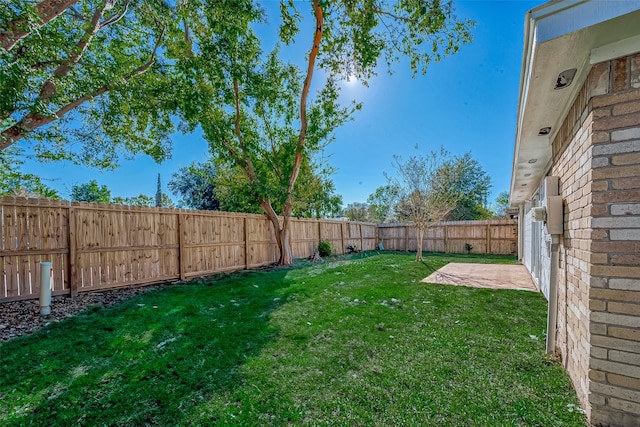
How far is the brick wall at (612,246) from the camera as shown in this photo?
1582mm

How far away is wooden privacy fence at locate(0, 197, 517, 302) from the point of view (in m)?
4.33

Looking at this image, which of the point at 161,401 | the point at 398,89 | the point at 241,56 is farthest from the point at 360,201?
the point at 161,401

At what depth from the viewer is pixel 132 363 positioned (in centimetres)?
262

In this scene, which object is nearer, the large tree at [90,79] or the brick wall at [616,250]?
the brick wall at [616,250]

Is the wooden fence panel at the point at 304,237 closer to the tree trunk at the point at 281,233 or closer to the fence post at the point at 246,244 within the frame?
the tree trunk at the point at 281,233

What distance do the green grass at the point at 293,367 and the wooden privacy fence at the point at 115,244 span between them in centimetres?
140

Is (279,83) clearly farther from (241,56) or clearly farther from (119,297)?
(119,297)

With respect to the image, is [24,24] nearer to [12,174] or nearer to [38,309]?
[38,309]

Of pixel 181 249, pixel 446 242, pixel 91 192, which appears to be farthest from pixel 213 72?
pixel 91 192

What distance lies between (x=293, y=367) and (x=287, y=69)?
30.2 feet

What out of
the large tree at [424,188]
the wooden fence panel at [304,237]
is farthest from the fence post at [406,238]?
the wooden fence panel at [304,237]

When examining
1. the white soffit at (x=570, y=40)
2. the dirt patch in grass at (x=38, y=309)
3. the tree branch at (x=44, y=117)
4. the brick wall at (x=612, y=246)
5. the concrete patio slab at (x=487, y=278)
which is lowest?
the concrete patio slab at (x=487, y=278)

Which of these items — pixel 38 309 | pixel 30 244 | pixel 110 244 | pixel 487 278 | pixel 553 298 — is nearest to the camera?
pixel 553 298

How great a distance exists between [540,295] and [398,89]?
7.12 metres
